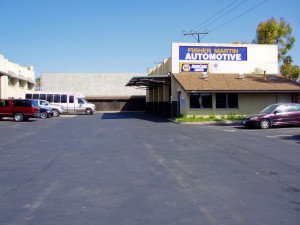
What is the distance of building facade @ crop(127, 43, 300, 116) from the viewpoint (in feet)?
91.9

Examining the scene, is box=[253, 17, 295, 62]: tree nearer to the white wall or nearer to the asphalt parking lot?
the white wall

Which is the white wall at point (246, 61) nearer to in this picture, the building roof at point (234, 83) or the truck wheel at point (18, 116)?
the building roof at point (234, 83)

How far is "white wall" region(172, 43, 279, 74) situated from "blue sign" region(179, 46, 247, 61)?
0.12 m

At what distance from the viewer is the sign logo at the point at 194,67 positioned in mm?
30875

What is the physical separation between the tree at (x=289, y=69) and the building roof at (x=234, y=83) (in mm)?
20375

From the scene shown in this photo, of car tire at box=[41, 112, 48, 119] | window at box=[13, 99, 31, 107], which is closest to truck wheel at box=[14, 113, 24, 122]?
window at box=[13, 99, 31, 107]

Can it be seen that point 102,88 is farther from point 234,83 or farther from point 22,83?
point 234,83

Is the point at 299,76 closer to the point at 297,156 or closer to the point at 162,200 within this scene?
the point at 297,156

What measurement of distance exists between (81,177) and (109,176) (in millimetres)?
630

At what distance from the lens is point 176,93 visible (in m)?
30.8

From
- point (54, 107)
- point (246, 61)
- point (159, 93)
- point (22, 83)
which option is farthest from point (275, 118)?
point (22, 83)

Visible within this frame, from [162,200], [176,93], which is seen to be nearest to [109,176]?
[162,200]

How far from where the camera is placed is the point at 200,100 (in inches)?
1122

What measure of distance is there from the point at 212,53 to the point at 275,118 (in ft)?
38.6
